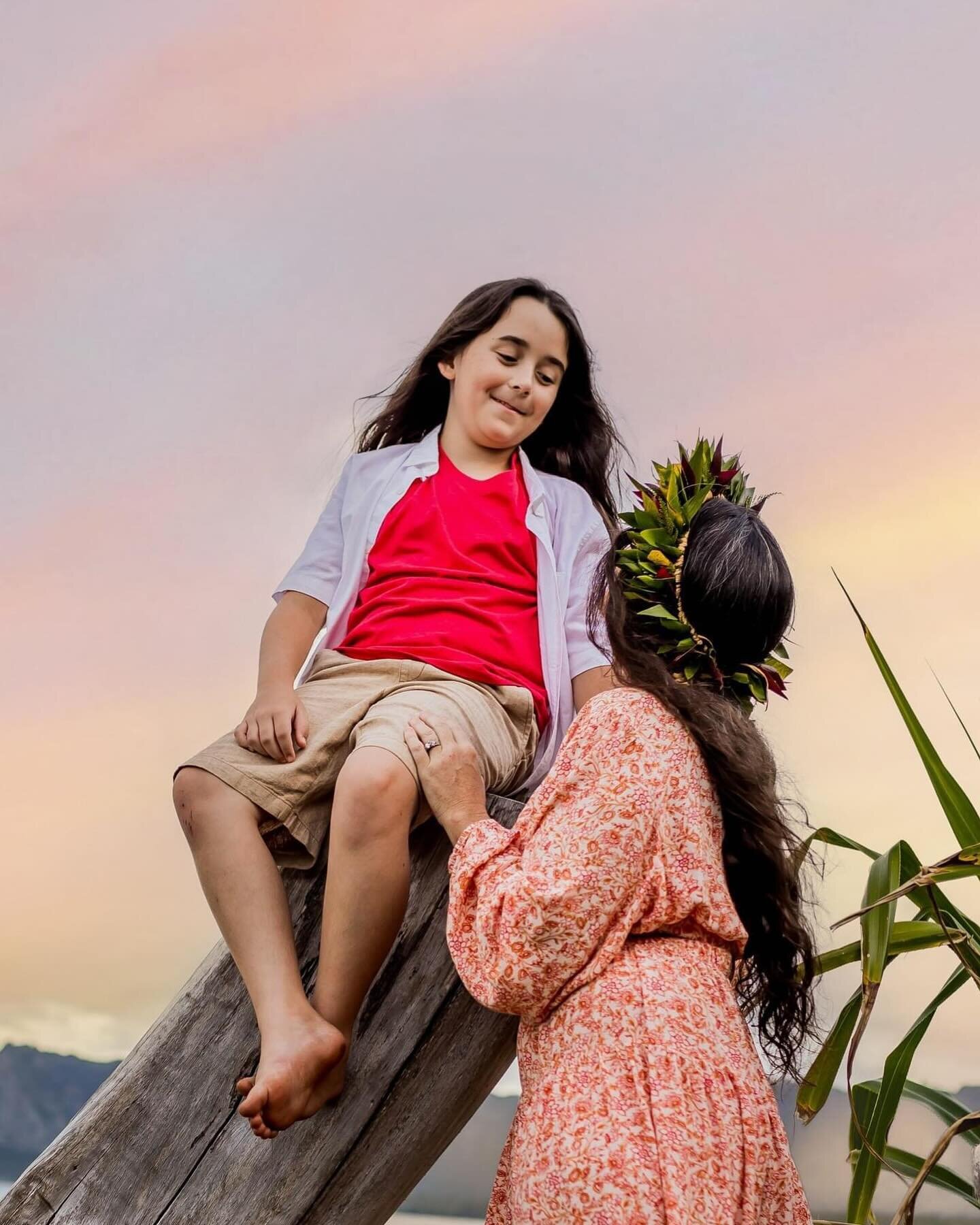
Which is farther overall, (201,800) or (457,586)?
(457,586)

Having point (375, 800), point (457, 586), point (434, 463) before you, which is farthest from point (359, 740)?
point (434, 463)

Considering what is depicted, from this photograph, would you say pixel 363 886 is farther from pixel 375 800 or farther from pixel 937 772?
pixel 937 772

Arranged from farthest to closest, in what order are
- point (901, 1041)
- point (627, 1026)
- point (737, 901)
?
1. point (901, 1041)
2. point (737, 901)
3. point (627, 1026)

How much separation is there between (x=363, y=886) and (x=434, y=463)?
1.23 meters

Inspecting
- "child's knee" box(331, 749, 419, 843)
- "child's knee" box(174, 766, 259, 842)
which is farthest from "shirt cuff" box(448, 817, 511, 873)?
"child's knee" box(174, 766, 259, 842)

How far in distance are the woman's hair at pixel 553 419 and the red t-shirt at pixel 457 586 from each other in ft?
0.81

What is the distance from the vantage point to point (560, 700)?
9.28 feet

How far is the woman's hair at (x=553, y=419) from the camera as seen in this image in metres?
3.35

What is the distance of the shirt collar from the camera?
312cm

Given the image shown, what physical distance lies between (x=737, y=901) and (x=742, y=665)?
1.35ft

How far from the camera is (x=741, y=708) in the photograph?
7.52ft

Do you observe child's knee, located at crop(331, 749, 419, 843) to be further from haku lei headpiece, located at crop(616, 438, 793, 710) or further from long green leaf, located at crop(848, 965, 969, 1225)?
long green leaf, located at crop(848, 965, 969, 1225)

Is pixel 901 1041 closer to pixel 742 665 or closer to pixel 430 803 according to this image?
pixel 742 665


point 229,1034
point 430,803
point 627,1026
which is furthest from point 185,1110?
point 627,1026
